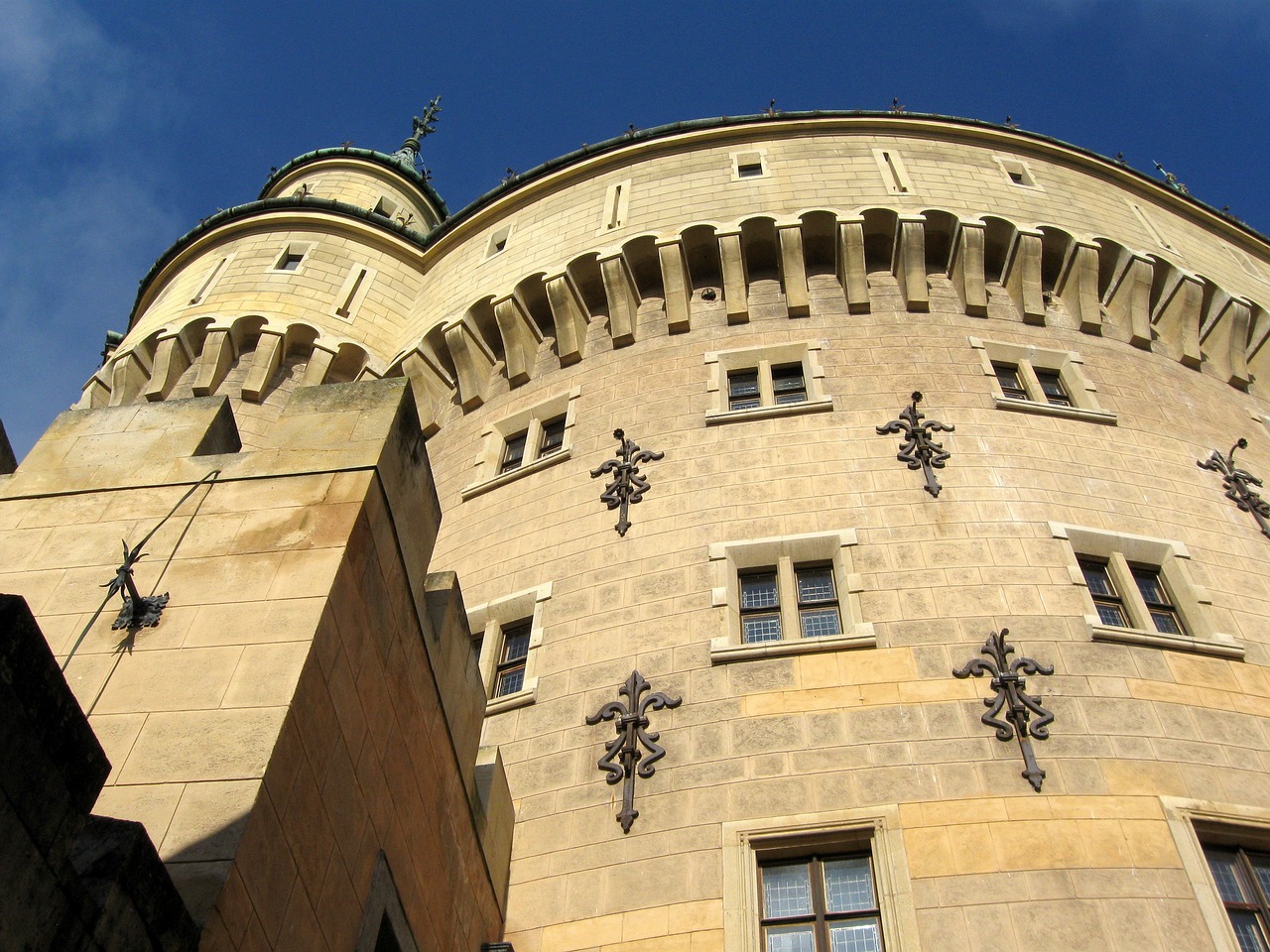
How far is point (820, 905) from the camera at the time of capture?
341 inches

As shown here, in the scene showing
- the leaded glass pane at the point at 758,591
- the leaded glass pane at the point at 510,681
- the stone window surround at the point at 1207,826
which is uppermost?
the leaded glass pane at the point at 758,591

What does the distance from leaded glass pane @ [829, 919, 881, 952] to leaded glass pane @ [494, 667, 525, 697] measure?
4.15m

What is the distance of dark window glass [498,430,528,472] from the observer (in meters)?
15.3

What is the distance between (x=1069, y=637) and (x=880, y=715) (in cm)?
192

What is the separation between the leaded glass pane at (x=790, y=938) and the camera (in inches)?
333

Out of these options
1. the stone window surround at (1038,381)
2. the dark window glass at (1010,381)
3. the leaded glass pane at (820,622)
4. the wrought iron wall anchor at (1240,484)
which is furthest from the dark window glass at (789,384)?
the wrought iron wall anchor at (1240,484)

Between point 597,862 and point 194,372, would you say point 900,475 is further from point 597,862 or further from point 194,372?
point 194,372

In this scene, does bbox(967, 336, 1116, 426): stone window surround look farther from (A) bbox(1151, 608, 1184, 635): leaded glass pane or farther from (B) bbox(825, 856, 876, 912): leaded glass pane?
(B) bbox(825, 856, 876, 912): leaded glass pane

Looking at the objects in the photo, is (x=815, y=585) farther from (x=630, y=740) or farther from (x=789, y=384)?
(x=789, y=384)

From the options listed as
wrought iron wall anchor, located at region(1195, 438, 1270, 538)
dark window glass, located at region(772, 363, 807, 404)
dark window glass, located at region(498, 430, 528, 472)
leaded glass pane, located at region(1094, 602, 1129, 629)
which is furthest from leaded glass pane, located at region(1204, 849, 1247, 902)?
dark window glass, located at region(498, 430, 528, 472)

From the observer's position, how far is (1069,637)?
10.4m

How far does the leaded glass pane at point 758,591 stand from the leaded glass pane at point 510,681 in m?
2.26

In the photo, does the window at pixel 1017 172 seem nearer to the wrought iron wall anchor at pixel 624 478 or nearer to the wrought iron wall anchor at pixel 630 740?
the wrought iron wall anchor at pixel 624 478

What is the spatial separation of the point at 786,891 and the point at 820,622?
2844mm
